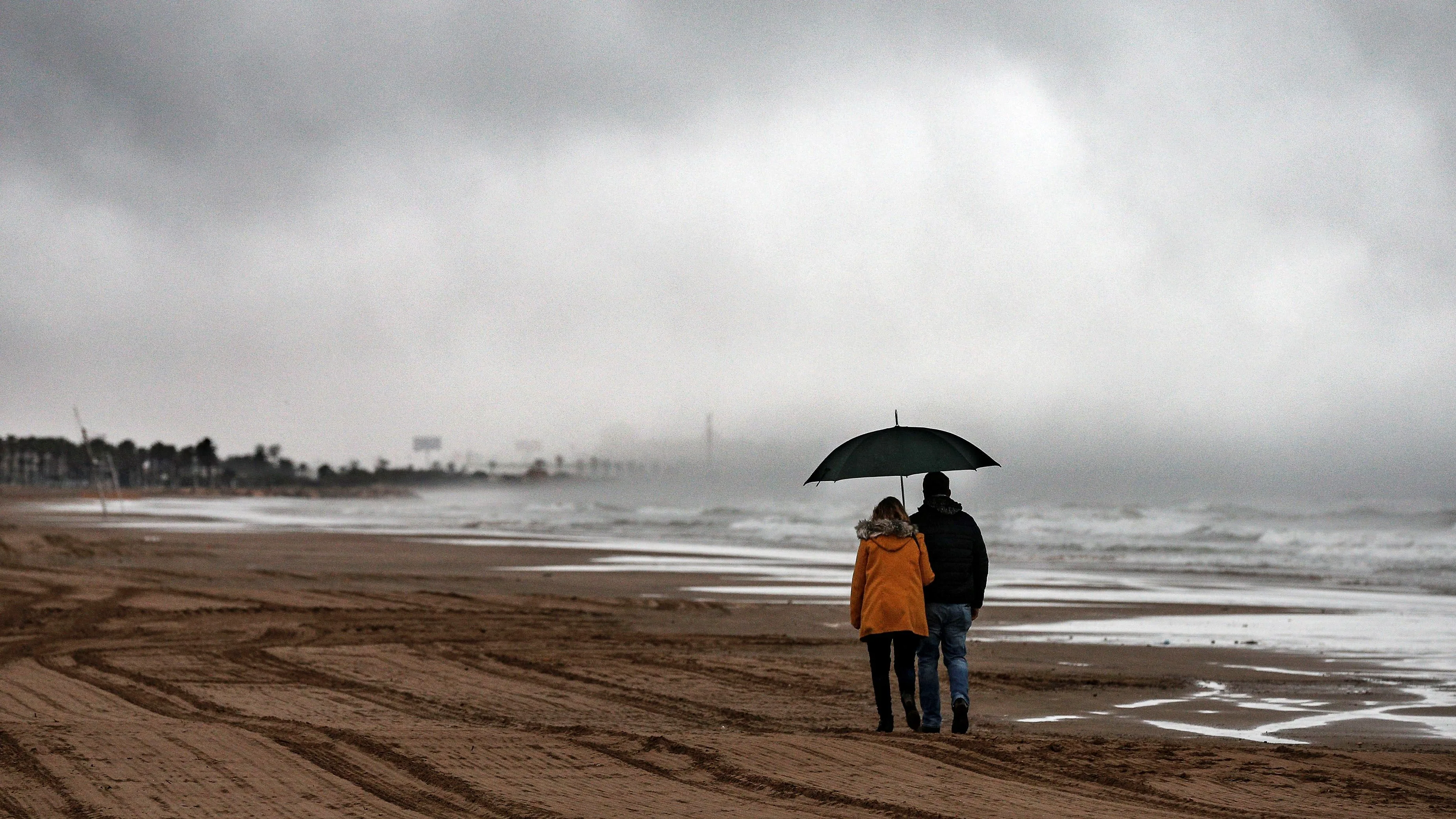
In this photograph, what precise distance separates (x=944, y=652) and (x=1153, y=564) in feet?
82.6

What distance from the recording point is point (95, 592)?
21.0 metres

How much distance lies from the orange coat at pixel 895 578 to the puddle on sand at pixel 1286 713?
2.09 metres

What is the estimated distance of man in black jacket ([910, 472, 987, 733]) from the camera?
9.55m

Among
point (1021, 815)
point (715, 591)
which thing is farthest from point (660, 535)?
point (1021, 815)

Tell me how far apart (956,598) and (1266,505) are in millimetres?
65476

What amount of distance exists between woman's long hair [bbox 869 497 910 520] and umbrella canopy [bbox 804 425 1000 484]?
0.69 feet

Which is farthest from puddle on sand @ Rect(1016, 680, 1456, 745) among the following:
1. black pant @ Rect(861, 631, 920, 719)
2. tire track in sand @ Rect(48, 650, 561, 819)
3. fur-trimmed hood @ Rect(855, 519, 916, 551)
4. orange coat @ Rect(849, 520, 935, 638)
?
tire track in sand @ Rect(48, 650, 561, 819)

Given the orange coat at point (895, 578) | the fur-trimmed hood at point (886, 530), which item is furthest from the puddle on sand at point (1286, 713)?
the fur-trimmed hood at point (886, 530)

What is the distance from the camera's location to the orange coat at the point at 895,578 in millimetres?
9258

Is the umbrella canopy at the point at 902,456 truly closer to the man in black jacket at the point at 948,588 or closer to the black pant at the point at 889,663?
the man in black jacket at the point at 948,588

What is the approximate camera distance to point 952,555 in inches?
376

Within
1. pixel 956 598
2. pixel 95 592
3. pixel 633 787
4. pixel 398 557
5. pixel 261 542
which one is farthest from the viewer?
pixel 261 542

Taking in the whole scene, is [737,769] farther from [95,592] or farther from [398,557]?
[398,557]

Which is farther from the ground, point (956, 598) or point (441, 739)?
point (956, 598)
